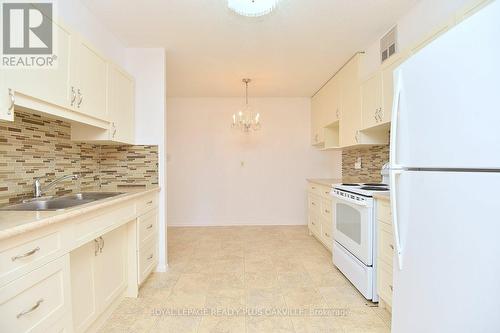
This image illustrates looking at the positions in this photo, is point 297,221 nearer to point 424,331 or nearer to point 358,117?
point 358,117

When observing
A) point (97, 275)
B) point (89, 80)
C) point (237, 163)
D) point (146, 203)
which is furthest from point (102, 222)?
point (237, 163)

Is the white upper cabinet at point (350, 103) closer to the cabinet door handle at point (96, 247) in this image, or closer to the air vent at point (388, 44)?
the air vent at point (388, 44)

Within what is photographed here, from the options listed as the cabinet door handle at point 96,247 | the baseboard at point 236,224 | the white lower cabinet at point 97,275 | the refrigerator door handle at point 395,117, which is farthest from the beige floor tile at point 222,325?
the baseboard at point 236,224

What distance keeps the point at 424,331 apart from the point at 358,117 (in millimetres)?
2236

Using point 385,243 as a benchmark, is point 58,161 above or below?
above

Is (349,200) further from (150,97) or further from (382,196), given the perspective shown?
(150,97)

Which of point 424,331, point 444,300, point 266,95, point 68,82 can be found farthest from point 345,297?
point 266,95

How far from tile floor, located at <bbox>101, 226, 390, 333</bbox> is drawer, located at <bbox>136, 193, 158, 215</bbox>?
732 mm

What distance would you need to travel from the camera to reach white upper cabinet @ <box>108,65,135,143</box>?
2.34 m

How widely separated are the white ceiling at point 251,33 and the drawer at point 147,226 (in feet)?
5.76

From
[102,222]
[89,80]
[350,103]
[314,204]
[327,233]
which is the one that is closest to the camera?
[102,222]

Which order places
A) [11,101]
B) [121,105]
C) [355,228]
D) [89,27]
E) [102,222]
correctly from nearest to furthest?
[11,101] < [102,222] < [89,27] < [355,228] < [121,105]

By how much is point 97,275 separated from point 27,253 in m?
0.82

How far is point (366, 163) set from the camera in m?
3.50
